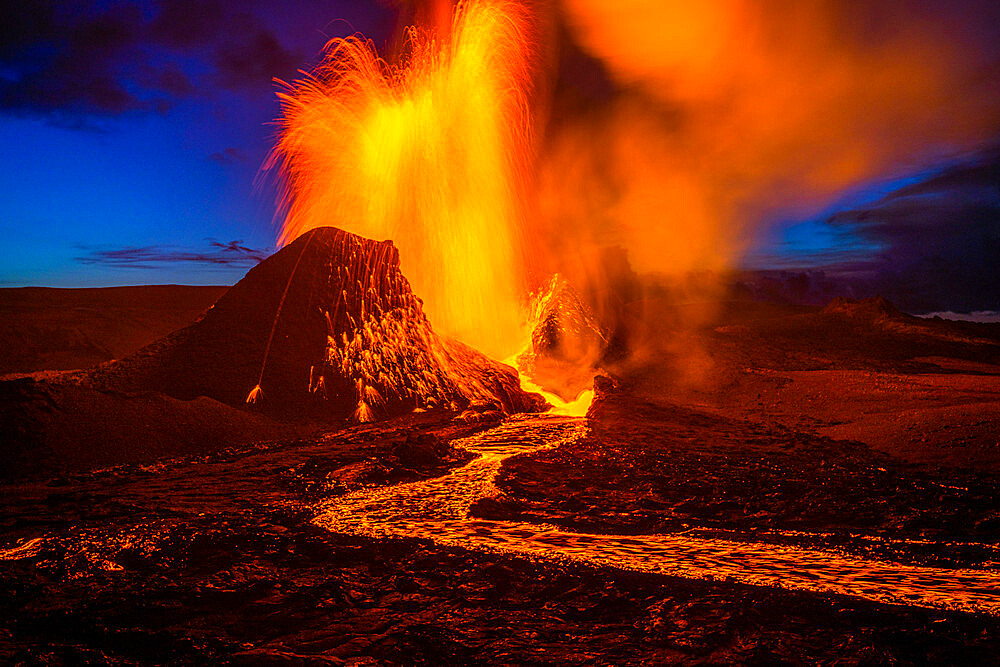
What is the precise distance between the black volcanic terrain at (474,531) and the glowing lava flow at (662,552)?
39 mm

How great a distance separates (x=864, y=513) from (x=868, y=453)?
13.3 feet

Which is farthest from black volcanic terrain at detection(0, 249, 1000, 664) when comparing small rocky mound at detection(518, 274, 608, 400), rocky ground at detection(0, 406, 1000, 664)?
small rocky mound at detection(518, 274, 608, 400)

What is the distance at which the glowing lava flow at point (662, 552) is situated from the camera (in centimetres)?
480

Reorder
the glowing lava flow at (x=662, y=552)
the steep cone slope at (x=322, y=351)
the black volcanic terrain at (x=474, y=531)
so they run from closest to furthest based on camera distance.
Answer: the black volcanic terrain at (x=474, y=531), the glowing lava flow at (x=662, y=552), the steep cone slope at (x=322, y=351)

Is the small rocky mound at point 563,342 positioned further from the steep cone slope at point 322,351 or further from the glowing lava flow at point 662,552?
Answer: the glowing lava flow at point 662,552

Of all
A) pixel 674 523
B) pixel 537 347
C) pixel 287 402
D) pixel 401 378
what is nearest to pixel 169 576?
pixel 674 523

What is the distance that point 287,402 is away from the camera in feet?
40.4

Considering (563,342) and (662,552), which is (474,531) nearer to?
(662,552)

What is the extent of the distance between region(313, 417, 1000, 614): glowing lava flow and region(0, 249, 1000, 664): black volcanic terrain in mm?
39

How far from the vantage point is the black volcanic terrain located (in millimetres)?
4059

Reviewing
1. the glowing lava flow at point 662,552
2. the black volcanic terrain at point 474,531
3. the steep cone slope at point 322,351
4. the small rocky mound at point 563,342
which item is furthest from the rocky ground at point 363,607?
the small rocky mound at point 563,342

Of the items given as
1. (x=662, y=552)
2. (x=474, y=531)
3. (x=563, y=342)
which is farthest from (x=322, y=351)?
(x=563, y=342)

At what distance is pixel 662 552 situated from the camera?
5.67 metres

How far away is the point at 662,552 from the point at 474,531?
77.0 inches
